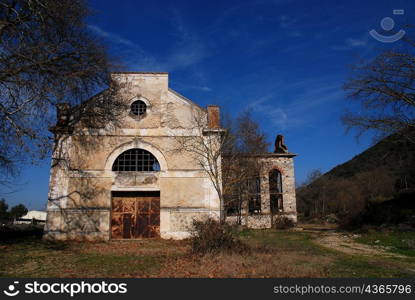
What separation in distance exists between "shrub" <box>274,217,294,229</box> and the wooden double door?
12.4 m

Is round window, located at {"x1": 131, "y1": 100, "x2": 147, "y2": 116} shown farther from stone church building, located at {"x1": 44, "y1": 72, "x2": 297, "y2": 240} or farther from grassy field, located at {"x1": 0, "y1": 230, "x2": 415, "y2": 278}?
grassy field, located at {"x1": 0, "y1": 230, "x2": 415, "y2": 278}

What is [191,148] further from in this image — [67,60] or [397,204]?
[397,204]

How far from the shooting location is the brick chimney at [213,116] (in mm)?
15934

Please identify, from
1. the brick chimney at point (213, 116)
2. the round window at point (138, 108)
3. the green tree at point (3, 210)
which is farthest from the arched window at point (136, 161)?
the green tree at point (3, 210)

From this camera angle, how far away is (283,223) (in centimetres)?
2386

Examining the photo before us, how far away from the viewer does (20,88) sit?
33.1 feet

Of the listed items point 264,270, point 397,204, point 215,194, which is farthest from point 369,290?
point 397,204

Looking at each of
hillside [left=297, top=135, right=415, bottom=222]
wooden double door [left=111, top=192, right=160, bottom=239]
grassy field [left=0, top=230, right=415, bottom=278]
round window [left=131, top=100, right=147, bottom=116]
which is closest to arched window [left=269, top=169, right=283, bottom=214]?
hillside [left=297, top=135, right=415, bottom=222]

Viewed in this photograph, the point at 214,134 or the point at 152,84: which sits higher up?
the point at 152,84

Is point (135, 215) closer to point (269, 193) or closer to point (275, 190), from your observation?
point (269, 193)

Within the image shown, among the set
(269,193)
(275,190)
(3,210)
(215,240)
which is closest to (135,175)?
(215,240)

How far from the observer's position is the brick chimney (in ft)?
52.3

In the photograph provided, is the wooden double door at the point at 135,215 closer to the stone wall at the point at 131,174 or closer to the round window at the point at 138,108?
the stone wall at the point at 131,174

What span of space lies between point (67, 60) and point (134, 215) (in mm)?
7806
